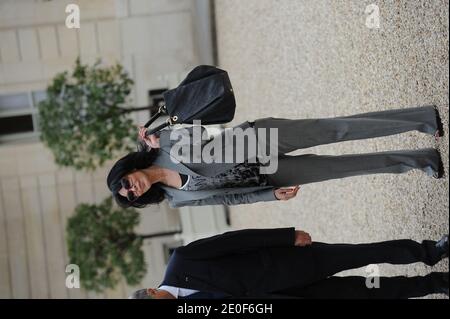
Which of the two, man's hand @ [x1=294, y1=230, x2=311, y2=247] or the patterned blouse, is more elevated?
the patterned blouse

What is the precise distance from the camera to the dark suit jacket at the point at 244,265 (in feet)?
12.1

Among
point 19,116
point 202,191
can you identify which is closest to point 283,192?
point 202,191

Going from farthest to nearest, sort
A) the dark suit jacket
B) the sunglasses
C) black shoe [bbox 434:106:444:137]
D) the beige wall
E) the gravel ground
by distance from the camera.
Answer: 1. the beige wall
2. the gravel ground
3. black shoe [bbox 434:106:444:137]
4. the sunglasses
5. the dark suit jacket

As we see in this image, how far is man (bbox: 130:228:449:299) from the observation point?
3684 mm

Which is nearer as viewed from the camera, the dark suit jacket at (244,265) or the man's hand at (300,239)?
the dark suit jacket at (244,265)

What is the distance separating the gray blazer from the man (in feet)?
1.04

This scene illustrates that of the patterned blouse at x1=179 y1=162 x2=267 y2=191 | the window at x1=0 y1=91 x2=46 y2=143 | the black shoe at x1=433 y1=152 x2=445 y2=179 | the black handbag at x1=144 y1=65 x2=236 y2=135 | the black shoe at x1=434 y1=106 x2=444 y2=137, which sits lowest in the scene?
the black shoe at x1=433 y1=152 x2=445 y2=179

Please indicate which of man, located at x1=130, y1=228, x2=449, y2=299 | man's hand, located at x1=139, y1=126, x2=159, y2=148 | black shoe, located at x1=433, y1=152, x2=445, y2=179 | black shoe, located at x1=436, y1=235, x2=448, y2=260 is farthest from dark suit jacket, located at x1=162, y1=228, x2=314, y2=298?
black shoe, located at x1=433, y1=152, x2=445, y2=179

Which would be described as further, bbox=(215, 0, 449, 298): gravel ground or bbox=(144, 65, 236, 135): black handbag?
bbox=(215, 0, 449, 298): gravel ground

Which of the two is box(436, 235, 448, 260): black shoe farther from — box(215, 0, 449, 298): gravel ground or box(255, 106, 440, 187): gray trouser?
box(255, 106, 440, 187): gray trouser

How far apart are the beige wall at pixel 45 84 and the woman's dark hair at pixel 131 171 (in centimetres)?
668

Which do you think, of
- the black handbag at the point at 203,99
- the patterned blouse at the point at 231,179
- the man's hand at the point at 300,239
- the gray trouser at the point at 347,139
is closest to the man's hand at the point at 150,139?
the black handbag at the point at 203,99

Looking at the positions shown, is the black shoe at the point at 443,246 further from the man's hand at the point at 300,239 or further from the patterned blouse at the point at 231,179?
the patterned blouse at the point at 231,179

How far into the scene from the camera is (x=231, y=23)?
968 cm
